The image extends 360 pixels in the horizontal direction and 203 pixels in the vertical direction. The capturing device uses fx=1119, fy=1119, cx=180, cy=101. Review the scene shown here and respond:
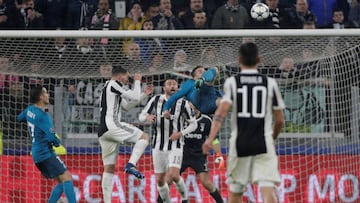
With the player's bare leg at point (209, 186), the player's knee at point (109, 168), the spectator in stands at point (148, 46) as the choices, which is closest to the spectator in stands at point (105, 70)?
the spectator in stands at point (148, 46)

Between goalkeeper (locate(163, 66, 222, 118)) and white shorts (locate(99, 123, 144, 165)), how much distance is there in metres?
0.51

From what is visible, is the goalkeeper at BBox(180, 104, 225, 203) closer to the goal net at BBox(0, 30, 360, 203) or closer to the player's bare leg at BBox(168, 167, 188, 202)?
the player's bare leg at BBox(168, 167, 188, 202)

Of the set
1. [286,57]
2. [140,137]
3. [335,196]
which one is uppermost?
[286,57]

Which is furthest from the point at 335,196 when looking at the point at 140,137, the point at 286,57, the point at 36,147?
the point at 36,147

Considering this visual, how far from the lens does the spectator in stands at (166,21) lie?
17.5 meters

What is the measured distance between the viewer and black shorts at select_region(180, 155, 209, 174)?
48.6 ft

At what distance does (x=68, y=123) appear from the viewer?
15367 millimetres

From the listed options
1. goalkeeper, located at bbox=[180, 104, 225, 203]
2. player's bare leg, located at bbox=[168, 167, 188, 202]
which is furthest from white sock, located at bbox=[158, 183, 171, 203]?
goalkeeper, located at bbox=[180, 104, 225, 203]

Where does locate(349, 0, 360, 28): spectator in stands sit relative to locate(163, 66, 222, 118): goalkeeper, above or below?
above

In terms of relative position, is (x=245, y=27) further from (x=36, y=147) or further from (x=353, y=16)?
(x=36, y=147)

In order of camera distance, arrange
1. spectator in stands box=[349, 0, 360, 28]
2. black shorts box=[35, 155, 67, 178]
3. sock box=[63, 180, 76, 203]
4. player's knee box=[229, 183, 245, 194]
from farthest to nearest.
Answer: spectator in stands box=[349, 0, 360, 28] < sock box=[63, 180, 76, 203] < black shorts box=[35, 155, 67, 178] < player's knee box=[229, 183, 245, 194]

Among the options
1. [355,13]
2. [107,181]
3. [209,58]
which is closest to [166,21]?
[209,58]

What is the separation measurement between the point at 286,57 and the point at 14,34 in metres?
3.73

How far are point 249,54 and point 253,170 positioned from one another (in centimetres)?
107
